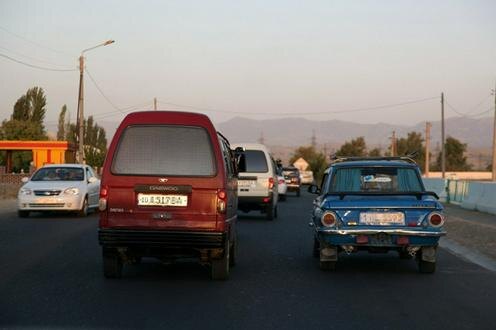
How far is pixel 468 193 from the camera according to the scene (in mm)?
30797

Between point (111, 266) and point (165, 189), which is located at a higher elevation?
point (165, 189)

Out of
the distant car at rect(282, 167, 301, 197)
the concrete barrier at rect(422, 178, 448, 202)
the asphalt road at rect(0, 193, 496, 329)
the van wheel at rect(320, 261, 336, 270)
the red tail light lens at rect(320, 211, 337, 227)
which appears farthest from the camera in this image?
the distant car at rect(282, 167, 301, 197)

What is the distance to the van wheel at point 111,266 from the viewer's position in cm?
1017

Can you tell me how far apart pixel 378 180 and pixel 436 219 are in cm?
129

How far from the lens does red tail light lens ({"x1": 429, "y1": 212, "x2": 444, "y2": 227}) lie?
416 inches

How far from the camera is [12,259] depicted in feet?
40.8

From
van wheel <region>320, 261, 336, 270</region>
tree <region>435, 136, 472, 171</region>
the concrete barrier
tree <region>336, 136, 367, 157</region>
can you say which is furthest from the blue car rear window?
tree <region>435, 136, 472, 171</region>

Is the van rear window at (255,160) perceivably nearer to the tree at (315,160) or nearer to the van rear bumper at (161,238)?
the van rear bumper at (161,238)

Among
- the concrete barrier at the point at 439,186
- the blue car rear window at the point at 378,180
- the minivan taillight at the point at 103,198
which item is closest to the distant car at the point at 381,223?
the blue car rear window at the point at 378,180

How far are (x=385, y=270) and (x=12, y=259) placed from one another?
5.78 metres

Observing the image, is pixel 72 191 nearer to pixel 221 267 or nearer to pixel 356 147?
pixel 221 267

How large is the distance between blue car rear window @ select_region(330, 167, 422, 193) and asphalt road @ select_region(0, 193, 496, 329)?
1200 mm

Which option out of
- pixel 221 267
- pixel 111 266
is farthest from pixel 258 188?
pixel 111 266

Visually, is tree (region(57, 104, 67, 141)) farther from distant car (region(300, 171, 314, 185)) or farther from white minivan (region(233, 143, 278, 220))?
white minivan (region(233, 143, 278, 220))
